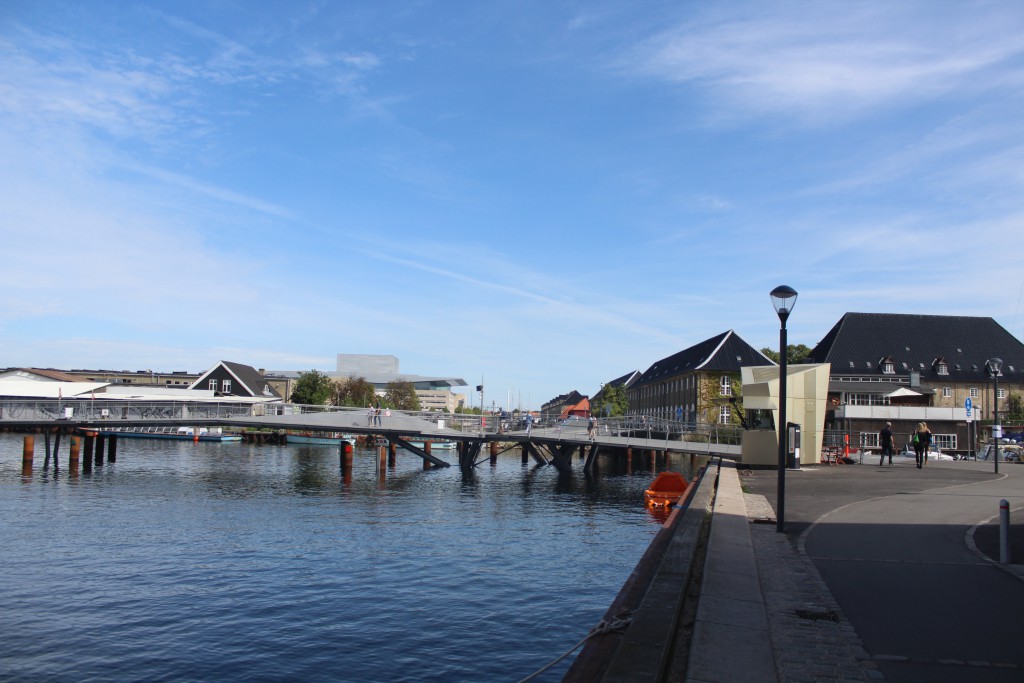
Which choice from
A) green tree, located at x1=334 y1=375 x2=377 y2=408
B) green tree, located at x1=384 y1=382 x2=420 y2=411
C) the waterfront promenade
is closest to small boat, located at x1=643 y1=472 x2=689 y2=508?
the waterfront promenade

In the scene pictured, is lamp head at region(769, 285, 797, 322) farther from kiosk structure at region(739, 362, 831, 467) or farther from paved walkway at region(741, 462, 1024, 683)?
kiosk structure at region(739, 362, 831, 467)

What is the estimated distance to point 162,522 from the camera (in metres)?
28.2

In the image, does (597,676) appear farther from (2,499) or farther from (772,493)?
(2,499)

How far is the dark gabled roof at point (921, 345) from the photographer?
9056 centimetres

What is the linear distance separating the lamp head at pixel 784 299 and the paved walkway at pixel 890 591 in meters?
4.54

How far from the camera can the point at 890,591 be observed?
11.2 meters

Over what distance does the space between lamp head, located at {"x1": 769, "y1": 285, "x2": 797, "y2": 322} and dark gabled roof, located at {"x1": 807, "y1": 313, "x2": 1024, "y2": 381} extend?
7855cm

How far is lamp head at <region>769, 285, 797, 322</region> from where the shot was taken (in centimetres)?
1706

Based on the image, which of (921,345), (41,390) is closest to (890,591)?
(921,345)

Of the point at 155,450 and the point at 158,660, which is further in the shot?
the point at 155,450

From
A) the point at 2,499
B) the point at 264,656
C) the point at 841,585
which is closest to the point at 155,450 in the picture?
the point at 2,499

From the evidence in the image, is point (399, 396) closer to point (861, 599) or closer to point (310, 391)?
point (310, 391)

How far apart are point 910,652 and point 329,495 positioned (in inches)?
1329

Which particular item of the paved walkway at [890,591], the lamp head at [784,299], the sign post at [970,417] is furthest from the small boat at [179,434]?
the lamp head at [784,299]
